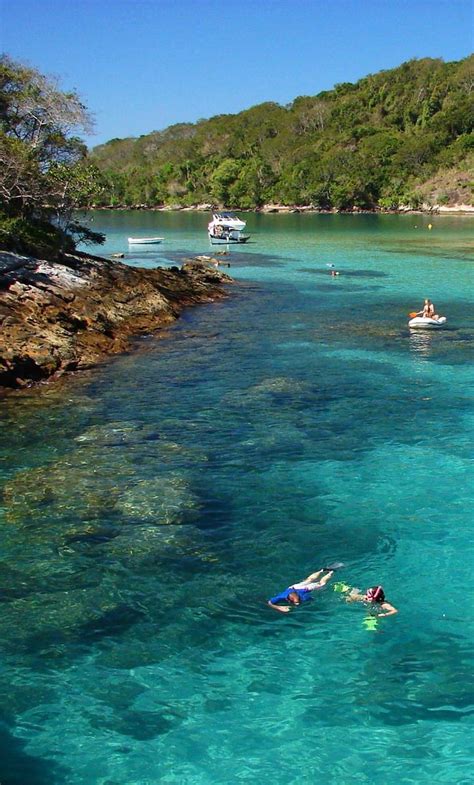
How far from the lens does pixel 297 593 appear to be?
12766mm

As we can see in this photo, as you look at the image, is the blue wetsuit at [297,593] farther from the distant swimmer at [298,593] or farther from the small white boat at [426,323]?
the small white boat at [426,323]

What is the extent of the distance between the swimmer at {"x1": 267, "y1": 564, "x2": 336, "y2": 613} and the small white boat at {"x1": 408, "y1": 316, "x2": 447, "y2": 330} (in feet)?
Result: 81.9

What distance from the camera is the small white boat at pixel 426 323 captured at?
35.9 m

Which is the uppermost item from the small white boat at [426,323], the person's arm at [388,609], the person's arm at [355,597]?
the small white boat at [426,323]

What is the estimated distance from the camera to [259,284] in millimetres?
54688

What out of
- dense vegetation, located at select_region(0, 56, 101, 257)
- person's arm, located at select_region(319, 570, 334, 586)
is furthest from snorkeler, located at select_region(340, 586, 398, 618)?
dense vegetation, located at select_region(0, 56, 101, 257)

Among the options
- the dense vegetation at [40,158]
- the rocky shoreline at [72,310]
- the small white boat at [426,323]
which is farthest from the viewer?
the dense vegetation at [40,158]

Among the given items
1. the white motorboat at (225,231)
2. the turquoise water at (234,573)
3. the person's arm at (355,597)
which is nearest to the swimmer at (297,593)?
the turquoise water at (234,573)

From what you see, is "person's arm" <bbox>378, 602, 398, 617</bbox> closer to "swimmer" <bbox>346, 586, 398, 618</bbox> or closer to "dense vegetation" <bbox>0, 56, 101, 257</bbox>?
"swimmer" <bbox>346, 586, 398, 618</bbox>

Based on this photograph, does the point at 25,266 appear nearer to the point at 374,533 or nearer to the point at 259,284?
the point at 259,284

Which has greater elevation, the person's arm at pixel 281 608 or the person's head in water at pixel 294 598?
the person's head in water at pixel 294 598

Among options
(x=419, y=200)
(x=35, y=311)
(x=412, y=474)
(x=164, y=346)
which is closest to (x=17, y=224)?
(x=35, y=311)

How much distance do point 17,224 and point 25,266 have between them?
196 inches

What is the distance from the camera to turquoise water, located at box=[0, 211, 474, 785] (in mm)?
9805
